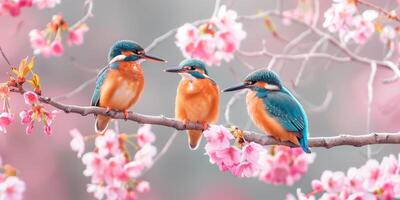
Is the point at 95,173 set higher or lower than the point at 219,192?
lower

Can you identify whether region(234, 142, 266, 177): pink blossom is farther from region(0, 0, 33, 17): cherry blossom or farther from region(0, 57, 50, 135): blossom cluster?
region(0, 0, 33, 17): cherry blossom

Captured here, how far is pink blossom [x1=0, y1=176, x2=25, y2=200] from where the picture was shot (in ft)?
8.63

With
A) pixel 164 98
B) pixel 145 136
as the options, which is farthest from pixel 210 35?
pixel 164 98

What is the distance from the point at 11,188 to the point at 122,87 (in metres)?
0.56

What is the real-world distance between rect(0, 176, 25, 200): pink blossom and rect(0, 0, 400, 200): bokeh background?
4.21 m

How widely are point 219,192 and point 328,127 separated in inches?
63.9

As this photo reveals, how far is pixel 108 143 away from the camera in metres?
3.15

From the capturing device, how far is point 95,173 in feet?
10.5

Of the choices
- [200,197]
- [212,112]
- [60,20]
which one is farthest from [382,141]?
[200,197]

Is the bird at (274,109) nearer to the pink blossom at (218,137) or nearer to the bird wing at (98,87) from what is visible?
the pink blossom at (218,137)

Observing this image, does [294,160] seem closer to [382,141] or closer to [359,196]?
[359,196]

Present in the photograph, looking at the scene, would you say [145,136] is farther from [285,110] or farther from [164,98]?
[164,98]

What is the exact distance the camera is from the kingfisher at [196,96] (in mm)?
2746

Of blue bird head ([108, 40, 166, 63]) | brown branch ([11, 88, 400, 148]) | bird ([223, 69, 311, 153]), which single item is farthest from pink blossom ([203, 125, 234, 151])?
blue bird head ([108, 40, 166, 63])
